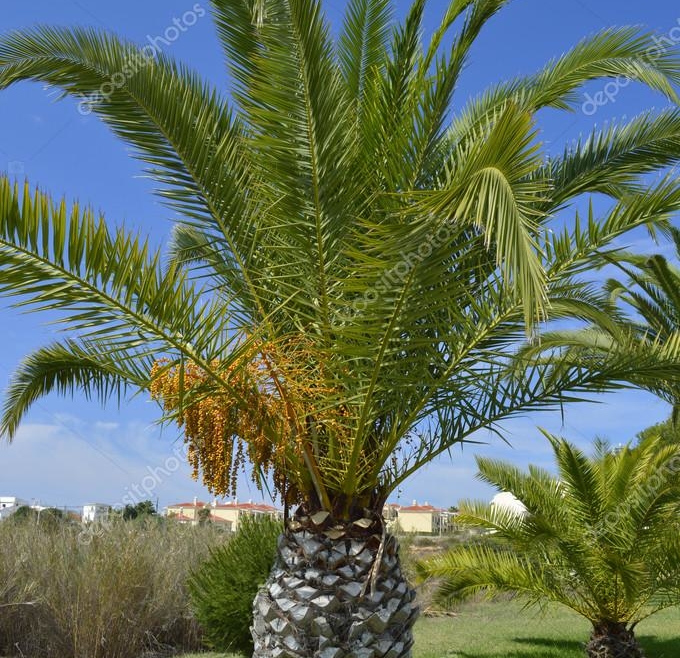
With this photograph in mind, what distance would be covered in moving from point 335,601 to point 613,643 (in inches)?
225

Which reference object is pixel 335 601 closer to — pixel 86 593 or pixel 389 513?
pixel 389 513

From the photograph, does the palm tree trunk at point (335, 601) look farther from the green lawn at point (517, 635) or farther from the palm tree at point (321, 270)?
the green lawn at point (517, 635)

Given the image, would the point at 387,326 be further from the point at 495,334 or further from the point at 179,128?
the point at 179,128

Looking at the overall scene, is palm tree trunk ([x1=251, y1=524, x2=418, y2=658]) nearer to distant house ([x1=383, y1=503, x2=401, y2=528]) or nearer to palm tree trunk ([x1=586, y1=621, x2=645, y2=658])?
distant house ([x1=383, y1=503, x2=401, y2=528])

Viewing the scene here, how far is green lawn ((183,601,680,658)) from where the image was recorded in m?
10.7

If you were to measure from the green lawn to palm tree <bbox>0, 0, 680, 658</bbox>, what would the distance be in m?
5.36

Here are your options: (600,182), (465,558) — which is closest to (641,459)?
(465,558)

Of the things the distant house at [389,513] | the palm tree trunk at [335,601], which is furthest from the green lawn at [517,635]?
the palm tree trunk at [335,601]

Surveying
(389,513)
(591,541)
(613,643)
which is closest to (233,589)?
(389,513)

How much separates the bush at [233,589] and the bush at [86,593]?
2.71 feet

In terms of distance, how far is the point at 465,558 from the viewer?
1063 cm

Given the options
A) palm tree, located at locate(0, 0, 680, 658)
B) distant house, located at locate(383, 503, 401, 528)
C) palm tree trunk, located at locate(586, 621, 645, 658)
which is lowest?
palm tree trunk, located at locate(586, 621, 645, 658)

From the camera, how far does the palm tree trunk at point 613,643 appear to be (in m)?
9.36

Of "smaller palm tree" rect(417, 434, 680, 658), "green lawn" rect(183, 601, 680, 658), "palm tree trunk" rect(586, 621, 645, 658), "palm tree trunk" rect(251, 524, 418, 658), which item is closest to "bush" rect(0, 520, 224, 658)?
"green lawn" rect(183, 601, 680, 658)
